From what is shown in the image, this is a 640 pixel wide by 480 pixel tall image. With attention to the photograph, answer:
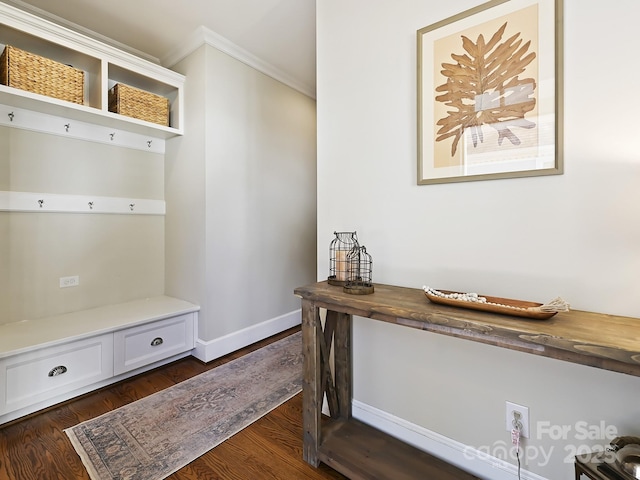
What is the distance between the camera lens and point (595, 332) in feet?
2.81

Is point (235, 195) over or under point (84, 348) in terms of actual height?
over

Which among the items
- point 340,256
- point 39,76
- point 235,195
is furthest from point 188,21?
point 340,256

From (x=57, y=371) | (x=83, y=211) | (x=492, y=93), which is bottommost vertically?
(x=57, y=371)

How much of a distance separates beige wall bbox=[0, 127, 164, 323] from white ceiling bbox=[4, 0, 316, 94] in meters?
0.88

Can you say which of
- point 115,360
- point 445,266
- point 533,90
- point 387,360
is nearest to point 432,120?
point 533,90

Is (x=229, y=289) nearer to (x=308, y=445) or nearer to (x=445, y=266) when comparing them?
(x=308, y=445)

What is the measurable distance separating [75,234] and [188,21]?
6.19 ft

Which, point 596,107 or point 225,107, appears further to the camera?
point 225,107

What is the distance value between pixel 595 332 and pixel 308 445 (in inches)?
49.5

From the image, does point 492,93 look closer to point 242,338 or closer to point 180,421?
point 180,421

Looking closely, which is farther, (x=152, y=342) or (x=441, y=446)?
(x=152, y=342)

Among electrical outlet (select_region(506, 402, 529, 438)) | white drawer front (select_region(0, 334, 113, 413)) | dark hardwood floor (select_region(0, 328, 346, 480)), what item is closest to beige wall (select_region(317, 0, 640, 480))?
electrical outlet (select_region(506, 402, 529, 438))

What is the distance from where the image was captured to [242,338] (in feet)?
8.90

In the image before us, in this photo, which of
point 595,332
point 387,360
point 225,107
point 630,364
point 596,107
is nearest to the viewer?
point 630,364
